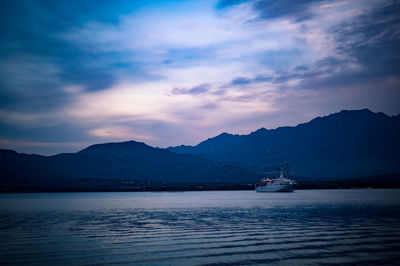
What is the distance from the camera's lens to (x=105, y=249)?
95.5 ft

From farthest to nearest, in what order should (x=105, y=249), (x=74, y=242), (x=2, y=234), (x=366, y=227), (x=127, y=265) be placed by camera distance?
(x=366, y=227) < (x=2, y=234) < (x=74, y=242) < (x=105, y=249) < (x=127, y=265)

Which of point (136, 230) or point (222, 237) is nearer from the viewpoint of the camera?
point (222, 237)

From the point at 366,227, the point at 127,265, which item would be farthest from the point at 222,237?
the point at 366,227

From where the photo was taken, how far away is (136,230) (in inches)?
1608

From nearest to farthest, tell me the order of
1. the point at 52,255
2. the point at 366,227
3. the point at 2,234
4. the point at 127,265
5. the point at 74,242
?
the point at 127,265 → the point at 52,255 → the point at 74,242 → the point at 2,234 → the point at 366,227

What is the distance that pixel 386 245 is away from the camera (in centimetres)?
2942

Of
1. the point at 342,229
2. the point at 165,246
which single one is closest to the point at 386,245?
the point at 342,229

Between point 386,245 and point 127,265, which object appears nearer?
point 127,265

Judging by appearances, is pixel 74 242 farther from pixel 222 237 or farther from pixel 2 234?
pixel 222 237

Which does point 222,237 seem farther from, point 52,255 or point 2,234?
point 2,234

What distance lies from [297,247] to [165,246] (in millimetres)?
11112

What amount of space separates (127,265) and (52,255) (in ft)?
24.0

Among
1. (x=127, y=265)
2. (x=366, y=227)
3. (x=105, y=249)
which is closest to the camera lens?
(x=127, y=265)

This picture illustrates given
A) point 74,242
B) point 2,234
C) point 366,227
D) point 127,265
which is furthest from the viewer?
point 366,227
